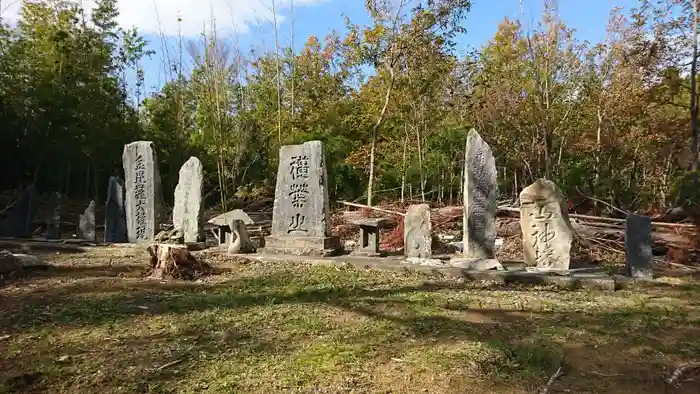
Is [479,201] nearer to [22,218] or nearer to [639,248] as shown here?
[639,248]

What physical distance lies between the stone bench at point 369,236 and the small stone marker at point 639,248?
3.40 m

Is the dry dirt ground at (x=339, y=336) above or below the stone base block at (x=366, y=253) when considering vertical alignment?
below

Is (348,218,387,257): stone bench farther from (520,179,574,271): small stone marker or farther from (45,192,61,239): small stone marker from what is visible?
(45,192,61,239): small stone marker

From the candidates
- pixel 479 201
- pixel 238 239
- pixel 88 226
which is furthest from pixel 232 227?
pixel 479 201

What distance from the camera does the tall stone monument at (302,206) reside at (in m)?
8.30

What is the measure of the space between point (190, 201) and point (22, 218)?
12.5 feet

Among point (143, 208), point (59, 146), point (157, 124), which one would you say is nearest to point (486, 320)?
point (143, 208)

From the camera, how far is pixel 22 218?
10539 millimetres

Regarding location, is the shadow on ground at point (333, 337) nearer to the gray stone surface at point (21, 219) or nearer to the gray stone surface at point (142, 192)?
the gray stone surface at point (142, 192)

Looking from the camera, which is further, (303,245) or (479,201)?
(303,245)

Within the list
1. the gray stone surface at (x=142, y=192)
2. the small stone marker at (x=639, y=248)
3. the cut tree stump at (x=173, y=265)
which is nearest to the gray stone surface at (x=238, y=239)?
the cut tree stump at (x=173, y=265)

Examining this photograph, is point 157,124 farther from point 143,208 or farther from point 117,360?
point 117,360

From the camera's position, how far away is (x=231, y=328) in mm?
4414

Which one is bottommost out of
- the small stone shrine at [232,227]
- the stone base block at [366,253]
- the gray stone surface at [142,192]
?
the stone base block at [366,253]
